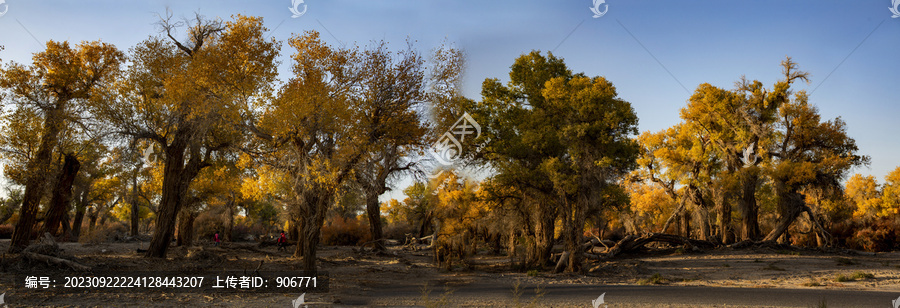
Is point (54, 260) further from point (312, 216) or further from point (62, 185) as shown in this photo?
point (62, 185)

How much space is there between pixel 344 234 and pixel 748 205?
109 ft

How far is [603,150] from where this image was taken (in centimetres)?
1961

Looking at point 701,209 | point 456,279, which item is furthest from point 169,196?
point 701,209

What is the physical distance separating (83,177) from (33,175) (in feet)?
55.5

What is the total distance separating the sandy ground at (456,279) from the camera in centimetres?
1114

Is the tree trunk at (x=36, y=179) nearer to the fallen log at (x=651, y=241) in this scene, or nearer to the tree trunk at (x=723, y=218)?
the fallen log at (x=651, y=241)

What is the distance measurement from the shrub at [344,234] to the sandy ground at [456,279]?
18992mm

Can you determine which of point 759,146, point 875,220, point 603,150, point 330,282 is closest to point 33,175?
point 330,282

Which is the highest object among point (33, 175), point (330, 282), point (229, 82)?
point (229, 82)

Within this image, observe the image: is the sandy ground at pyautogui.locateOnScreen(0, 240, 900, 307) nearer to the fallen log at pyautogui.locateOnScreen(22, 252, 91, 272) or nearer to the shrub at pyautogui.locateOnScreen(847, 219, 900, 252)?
the fallen log at pyautogui.locateOnScreen(22, 252, 91, 272)

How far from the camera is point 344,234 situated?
46656mm

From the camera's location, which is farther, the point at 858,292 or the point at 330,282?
the point at 330,282

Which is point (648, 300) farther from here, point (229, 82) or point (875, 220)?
point (875, 220)

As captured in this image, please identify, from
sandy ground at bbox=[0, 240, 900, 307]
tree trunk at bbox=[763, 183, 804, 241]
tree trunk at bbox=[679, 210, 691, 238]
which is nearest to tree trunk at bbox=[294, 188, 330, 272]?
sandy ground at bbox=[0, 240, 900, 307]
